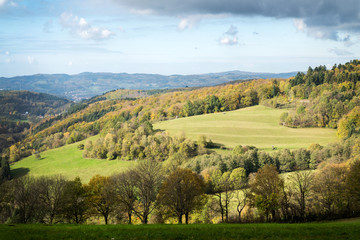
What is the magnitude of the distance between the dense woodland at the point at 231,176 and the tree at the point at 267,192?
0.14 metres

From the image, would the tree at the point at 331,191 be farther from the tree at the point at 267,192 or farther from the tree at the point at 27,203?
the tree at the point at 27,203

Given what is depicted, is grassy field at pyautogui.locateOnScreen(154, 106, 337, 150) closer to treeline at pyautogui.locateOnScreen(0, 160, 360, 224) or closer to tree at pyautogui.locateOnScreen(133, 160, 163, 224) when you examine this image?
treeline at pyautogui.locateOnScreen(0, 160, 360, 224)

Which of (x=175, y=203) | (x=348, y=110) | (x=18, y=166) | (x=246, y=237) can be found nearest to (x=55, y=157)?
(x=18, y=166)

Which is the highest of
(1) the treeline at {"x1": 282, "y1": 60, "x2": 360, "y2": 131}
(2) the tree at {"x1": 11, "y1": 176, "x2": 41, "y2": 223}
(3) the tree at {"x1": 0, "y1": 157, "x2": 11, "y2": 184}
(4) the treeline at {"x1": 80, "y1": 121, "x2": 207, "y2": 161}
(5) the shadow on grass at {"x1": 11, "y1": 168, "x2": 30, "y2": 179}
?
(1) the treeline at {"x1": 282, "y1": 60, "x2": 360, "y2": 131}

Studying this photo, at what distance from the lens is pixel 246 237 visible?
64.5 ft

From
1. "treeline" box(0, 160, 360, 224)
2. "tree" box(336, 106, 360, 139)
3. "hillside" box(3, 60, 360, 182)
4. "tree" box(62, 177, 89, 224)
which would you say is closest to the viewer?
"treeline" box(0, 160, 360, 224)

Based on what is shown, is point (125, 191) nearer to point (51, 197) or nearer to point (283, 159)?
point (51, 197)

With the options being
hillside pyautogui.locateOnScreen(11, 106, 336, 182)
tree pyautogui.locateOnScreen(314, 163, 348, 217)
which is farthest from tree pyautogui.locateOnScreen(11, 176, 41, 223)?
hillside pyautogui.locateOnScreen(11, 106, 336, 182)

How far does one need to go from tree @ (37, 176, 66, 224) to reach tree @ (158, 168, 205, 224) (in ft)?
48.0

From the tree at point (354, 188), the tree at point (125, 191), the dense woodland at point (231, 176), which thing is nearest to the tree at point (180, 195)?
the dense woodland at point (231, 176)

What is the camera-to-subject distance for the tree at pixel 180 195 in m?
36.1

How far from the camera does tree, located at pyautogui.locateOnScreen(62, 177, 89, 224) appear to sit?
36725 millimetres

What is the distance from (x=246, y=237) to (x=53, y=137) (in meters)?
169

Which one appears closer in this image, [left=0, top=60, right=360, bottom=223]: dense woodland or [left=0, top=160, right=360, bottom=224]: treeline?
[left=0, top=160, right=360, bottom=224]: treeline
